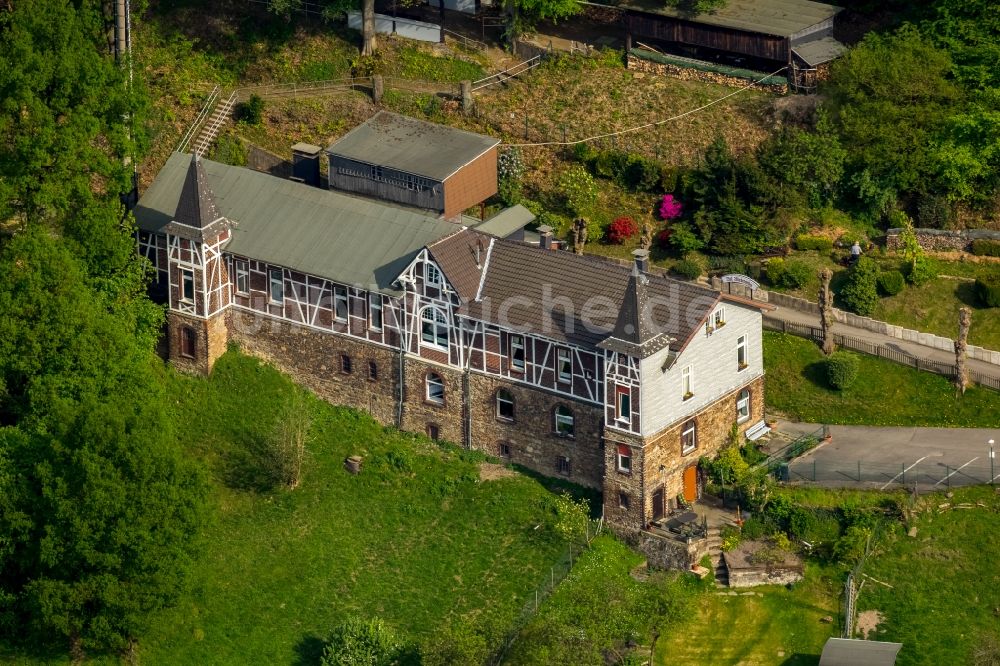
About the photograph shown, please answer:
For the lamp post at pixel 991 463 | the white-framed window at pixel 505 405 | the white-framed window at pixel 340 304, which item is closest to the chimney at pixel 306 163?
the white-framed window at pixel 340 304

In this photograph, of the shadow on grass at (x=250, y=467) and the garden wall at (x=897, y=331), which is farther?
the garden wall at (x=897, y=331)

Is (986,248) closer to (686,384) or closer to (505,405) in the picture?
(686,384)

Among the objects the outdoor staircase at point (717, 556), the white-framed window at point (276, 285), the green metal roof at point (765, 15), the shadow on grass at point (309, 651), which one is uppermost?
the green metal roof at point (765, 15)

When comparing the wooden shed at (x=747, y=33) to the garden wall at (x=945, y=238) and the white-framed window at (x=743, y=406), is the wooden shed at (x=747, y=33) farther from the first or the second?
the white-framed window at (x=743, y=406)

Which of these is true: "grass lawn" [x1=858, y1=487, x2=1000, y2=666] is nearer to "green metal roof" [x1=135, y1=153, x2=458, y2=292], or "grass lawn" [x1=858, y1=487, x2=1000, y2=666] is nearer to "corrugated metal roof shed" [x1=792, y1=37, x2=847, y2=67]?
"green metal roof" [x1=135, y1=153, x2=458, y2=292]

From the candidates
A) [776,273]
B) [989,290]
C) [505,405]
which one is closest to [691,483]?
[505,405]

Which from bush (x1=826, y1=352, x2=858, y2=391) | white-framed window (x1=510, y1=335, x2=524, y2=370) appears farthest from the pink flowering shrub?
white-framed window (x1=510, y1=335, x2=524, y2=370)

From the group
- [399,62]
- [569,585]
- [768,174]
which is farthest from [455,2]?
[569,585]

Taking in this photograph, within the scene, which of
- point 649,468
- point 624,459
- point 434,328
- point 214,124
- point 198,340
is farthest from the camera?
point 214,124
